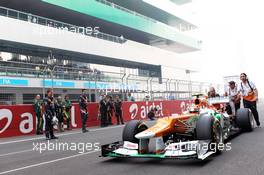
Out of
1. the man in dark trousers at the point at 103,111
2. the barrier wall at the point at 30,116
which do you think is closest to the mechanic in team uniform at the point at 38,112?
the barrier wall at the point at 30,116

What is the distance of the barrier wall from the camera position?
1277 centimetres

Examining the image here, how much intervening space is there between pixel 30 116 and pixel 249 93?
29.2 ft

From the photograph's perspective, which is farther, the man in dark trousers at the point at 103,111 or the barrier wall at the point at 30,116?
the man in dark trousers at the point at 103,111

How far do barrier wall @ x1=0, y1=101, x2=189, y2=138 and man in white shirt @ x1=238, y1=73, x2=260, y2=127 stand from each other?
8.19 feet

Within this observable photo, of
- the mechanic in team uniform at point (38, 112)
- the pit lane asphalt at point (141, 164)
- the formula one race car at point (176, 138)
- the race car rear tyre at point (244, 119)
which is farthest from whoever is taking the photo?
the mechanic in team uniform at point (38, 112)

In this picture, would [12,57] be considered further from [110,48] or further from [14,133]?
[14,133]

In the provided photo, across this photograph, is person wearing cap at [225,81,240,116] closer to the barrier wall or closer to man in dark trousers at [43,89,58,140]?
the barrier wall

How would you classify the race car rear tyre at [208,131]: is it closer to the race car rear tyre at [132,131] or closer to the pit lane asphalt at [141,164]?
the pit lane asphalt at [141,164]

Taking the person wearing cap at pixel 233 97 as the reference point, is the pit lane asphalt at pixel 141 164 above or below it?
below

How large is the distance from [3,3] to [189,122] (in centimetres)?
2797

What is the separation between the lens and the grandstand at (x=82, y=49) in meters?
16.8

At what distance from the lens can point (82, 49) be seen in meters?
33.8

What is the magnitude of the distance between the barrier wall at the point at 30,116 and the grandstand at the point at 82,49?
0.73 m

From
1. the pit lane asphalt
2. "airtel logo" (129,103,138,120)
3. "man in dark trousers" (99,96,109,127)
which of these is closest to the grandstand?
"airtel logo" (129,103,138,120)
